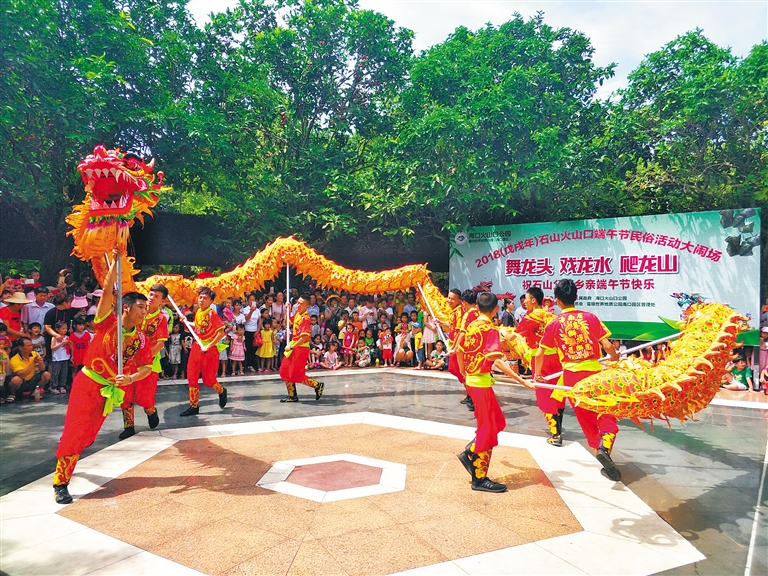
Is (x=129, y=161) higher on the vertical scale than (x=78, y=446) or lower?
higher

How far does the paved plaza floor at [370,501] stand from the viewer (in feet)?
11.2

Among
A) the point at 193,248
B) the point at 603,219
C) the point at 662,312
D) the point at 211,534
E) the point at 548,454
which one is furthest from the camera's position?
the point at 193,248

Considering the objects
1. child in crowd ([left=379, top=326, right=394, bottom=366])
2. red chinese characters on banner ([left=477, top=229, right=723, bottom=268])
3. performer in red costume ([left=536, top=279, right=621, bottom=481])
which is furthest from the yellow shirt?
red chinese characters on banner ([left=477, top=229, right=723, bottom=268])

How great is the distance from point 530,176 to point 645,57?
4683 millimetres

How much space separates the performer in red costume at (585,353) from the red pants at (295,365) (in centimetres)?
437

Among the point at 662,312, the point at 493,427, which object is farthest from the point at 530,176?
the point at 493,427

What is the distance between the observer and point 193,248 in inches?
595

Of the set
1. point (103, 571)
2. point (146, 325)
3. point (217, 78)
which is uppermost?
point (217, 78)

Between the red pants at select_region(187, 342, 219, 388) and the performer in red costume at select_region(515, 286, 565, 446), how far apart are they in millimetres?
4270

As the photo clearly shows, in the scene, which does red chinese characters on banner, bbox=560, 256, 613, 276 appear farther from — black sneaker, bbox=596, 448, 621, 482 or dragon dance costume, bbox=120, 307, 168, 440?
dragon dance costume, bbox=120, 307, 168, 440

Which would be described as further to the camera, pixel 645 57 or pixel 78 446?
pixel 645 57

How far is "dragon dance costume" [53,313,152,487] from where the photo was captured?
4.38 m

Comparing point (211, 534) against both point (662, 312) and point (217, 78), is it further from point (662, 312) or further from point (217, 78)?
point (217, 78)

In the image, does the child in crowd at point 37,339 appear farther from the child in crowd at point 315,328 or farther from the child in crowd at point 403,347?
the child in crowd at point 403,347
